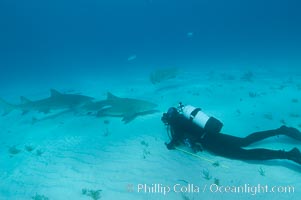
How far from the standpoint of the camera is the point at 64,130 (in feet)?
40.2

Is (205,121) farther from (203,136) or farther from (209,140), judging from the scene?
(209,140)

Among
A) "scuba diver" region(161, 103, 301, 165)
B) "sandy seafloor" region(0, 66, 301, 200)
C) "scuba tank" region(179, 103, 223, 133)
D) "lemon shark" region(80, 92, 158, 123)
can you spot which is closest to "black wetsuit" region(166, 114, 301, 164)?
"scuba diver" region(161, 103, 301, 165)

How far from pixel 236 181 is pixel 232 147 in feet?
4.15

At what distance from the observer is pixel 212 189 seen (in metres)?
6.25

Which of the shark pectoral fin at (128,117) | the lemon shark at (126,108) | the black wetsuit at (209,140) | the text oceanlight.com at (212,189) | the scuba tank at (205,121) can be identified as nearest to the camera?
the text oceanlight.com at (212,189)

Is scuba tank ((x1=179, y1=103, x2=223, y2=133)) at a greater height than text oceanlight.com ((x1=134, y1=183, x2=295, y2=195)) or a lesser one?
greater

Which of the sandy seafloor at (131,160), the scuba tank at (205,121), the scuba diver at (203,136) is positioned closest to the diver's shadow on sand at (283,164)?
the sandy seafloor at (131,160)

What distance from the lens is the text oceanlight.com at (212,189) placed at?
6.08 metres

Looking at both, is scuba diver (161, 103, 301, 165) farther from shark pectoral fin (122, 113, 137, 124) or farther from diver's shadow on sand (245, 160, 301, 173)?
shark pectoral fin (122, 113, 137, 124)

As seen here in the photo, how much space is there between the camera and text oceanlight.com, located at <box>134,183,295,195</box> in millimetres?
6081

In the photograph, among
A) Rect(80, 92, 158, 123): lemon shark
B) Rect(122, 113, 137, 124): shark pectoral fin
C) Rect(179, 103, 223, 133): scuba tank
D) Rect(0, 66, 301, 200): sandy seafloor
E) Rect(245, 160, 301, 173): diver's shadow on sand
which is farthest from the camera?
Rect(80, 92, 158, 123): lemon shark

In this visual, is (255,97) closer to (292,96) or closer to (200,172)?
(292,96)

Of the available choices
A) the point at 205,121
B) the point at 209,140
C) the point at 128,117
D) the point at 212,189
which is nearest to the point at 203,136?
the point at 209,140

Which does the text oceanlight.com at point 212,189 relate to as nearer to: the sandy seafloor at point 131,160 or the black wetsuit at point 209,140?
the sandy seafloor at point 131,160
